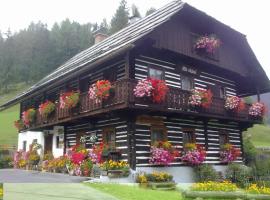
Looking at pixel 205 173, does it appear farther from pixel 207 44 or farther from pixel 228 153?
pixel 207 44

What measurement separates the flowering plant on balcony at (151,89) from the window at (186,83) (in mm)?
4706

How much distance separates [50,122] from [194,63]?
920 cm

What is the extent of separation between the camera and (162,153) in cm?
1816

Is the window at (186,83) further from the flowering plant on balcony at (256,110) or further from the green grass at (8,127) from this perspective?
the green grass at (8,127)

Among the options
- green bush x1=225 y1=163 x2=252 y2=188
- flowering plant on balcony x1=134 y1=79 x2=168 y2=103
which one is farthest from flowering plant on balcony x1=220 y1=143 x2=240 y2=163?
flowering plant on balcony x1=134 y1=79 x2=168 y2=103

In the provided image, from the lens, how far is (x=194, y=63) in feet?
73.5

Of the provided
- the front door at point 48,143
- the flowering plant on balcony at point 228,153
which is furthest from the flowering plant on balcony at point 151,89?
the front door at point 48,143

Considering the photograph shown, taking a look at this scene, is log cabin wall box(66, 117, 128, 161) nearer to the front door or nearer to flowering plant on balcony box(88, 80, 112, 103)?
flowering plant on balcony box(88, 80, 112, 103)

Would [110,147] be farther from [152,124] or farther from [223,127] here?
[223,127]

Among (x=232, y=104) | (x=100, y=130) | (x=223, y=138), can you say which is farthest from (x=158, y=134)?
(x=223, y=138)

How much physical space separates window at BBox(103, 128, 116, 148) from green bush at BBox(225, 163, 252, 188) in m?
7.17

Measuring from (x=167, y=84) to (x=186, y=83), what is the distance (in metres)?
2.04

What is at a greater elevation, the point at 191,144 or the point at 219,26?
the point at 219,26

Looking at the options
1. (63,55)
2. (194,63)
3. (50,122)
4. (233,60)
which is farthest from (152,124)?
(63,55)
